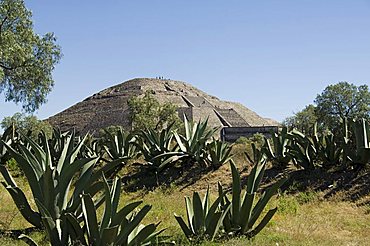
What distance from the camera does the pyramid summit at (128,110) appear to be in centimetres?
6619

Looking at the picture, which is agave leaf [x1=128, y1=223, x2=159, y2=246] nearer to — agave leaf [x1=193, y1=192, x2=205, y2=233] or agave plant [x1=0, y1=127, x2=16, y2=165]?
agave leaf [x1=193, y1=192, x2=205, y2=233]

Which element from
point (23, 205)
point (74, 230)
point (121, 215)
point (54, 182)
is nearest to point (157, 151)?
point (23, 205)

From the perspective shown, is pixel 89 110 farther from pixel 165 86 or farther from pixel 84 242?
→ pixel 84 242

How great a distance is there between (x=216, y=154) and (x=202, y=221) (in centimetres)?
526

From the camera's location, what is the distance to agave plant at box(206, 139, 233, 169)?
9.43 meters

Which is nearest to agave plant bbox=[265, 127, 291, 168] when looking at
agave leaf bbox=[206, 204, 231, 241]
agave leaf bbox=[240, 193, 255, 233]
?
agave leaf bbox=[240, 193, 255, 233]

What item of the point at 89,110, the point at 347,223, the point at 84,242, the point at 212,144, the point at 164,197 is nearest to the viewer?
the point at 84,242

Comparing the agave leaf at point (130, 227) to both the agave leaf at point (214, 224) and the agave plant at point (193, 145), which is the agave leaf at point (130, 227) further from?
the agave plant at point (193, 145)

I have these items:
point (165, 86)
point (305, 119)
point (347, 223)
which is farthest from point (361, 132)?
point (165, 86)

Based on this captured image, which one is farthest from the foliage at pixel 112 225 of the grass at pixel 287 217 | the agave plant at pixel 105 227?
the grass at pixel 287 217

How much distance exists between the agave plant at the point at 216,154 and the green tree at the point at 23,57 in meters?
8.34

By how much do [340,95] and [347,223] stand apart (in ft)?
118

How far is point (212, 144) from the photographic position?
9.59m

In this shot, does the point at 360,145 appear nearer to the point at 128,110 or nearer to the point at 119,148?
the point at 119,148
